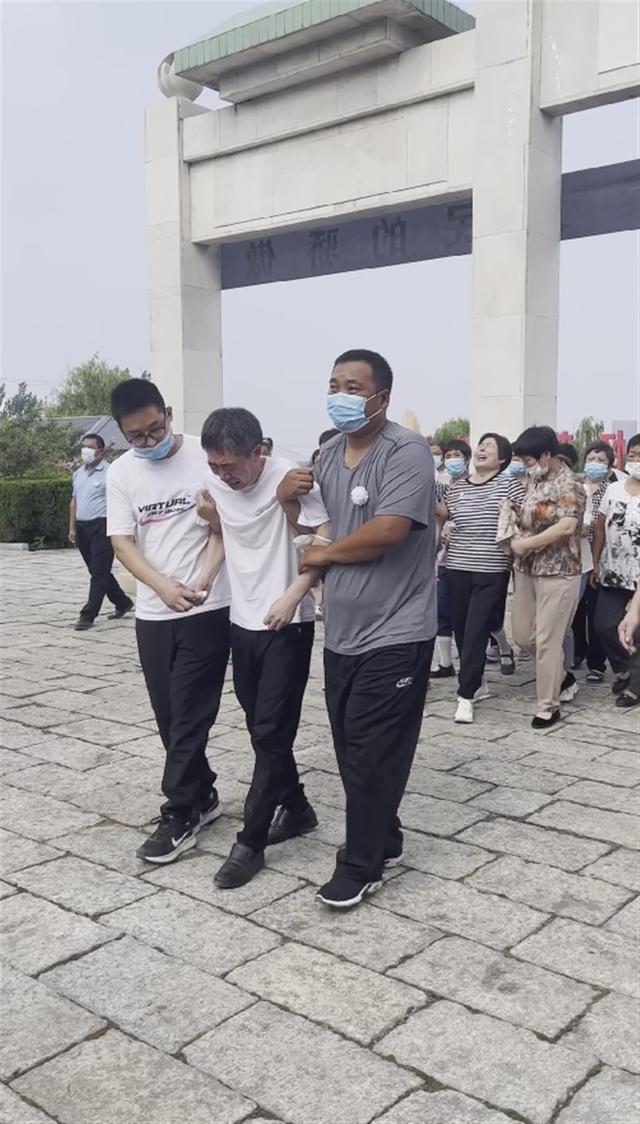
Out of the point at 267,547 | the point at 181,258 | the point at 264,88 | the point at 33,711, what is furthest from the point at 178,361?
the point at 267,547

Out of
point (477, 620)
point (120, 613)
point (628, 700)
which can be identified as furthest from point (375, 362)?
point (120, 613)

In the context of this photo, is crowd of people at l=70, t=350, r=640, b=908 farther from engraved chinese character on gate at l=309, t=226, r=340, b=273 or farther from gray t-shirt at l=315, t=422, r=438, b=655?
engraved chinese character on gate at l=309, t=226, r=340, b=273

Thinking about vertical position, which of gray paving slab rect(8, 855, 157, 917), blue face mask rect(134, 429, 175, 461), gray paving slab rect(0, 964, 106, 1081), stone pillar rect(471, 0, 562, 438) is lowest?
gray paving slab rect(0, 964, 106, 1081)

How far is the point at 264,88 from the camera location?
1268cm

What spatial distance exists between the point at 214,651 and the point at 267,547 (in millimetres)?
497

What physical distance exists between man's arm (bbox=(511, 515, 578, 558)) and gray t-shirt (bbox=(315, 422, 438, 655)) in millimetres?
2283

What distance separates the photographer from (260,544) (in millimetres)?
3480

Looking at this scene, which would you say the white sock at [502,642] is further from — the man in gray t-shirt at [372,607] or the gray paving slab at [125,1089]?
the gray paving slab at [125,1089]

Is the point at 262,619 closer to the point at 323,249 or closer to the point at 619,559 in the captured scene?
the point at 619,559

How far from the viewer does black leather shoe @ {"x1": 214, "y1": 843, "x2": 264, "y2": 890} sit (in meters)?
3.38

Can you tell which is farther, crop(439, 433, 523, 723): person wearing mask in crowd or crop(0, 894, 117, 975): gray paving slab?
crop(439, 433, 523, 723): person wearing mask in crowd

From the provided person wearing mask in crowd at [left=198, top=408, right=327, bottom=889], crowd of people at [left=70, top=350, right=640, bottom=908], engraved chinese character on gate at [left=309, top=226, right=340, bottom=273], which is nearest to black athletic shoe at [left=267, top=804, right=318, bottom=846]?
crowd of people at [left=70, top=350, right=640, bottom=908]

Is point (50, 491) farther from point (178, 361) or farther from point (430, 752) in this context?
point (430, 752)

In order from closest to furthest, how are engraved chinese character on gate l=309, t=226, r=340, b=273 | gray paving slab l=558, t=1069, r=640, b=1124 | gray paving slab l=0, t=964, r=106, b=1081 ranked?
gray paving slab l=558, t=1069, r=640, b=1124 → gray paving slab l=0, t=964, r=106, b=1081 → engraved chinese character on gate l=309, t=226, r=340, b=273
